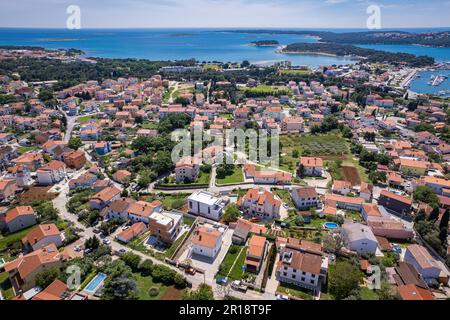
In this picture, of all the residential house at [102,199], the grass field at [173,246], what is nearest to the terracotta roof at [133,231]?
the grass field at [173,246]

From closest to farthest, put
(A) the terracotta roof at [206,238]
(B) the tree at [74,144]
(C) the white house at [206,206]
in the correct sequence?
(A) the terracotta roof at [206,238] < (C) the white house at [206,206] < (B) the tree at [74,144]

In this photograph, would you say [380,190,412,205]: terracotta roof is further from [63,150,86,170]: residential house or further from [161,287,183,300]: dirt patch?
[63,150,86,170]: residential house

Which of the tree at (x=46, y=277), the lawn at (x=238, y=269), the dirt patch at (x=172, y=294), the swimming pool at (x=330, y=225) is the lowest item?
the dirt patch at (x=172, y=294)

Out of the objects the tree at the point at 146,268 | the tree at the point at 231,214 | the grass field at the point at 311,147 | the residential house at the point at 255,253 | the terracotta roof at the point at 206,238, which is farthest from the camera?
the grass field at the point at 311,147

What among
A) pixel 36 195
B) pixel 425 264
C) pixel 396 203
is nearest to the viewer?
pixel 425 264

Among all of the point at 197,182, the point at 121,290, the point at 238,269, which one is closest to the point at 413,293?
the point at 238,269

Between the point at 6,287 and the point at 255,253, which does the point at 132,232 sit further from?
the point at 255,253

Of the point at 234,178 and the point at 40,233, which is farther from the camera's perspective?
the point at 234,178

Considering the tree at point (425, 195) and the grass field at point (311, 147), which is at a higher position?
the grass field at point (311, 147)

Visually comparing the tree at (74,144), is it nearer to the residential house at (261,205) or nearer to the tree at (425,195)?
the residential house at (261,205)
